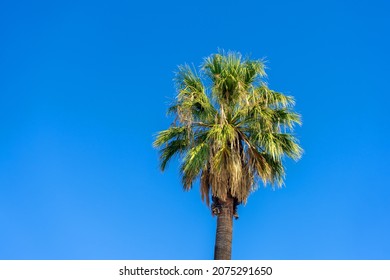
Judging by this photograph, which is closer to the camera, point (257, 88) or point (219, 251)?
point (219, 251)

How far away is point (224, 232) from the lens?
17109 millimetres

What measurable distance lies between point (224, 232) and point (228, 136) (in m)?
2.47

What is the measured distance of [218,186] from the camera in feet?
58.1

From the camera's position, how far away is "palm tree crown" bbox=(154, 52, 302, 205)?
1786cm

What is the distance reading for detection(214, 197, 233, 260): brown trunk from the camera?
16.8 metres

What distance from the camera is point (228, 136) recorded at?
17.9 meters

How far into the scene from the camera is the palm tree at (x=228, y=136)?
17.8 meters

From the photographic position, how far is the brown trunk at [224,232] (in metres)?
16.8

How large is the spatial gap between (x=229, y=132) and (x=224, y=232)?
8.42 feet

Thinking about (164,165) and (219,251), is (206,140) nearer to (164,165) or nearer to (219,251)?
(164,165)

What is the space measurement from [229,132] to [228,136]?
104 mm
